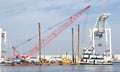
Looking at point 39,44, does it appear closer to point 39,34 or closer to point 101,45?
point 39,34

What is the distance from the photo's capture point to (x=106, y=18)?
198 meters

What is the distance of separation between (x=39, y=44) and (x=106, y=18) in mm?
38029

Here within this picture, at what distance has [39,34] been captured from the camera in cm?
19850

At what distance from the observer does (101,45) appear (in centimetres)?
19950

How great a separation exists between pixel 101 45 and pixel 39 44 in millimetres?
32944

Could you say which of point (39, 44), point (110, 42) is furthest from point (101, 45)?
point (39, 44)

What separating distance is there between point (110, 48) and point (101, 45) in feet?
16.8

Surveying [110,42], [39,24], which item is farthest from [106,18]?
[39,24]

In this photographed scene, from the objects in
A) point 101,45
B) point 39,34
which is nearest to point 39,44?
point 39,34

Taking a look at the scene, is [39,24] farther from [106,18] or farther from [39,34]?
[106,18]

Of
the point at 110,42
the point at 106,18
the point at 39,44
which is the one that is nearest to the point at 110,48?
the point at 110,42

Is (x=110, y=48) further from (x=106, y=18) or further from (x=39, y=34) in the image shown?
(x=39, y=34)

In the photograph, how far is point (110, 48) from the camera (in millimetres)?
199875

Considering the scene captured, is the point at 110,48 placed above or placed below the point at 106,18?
below
